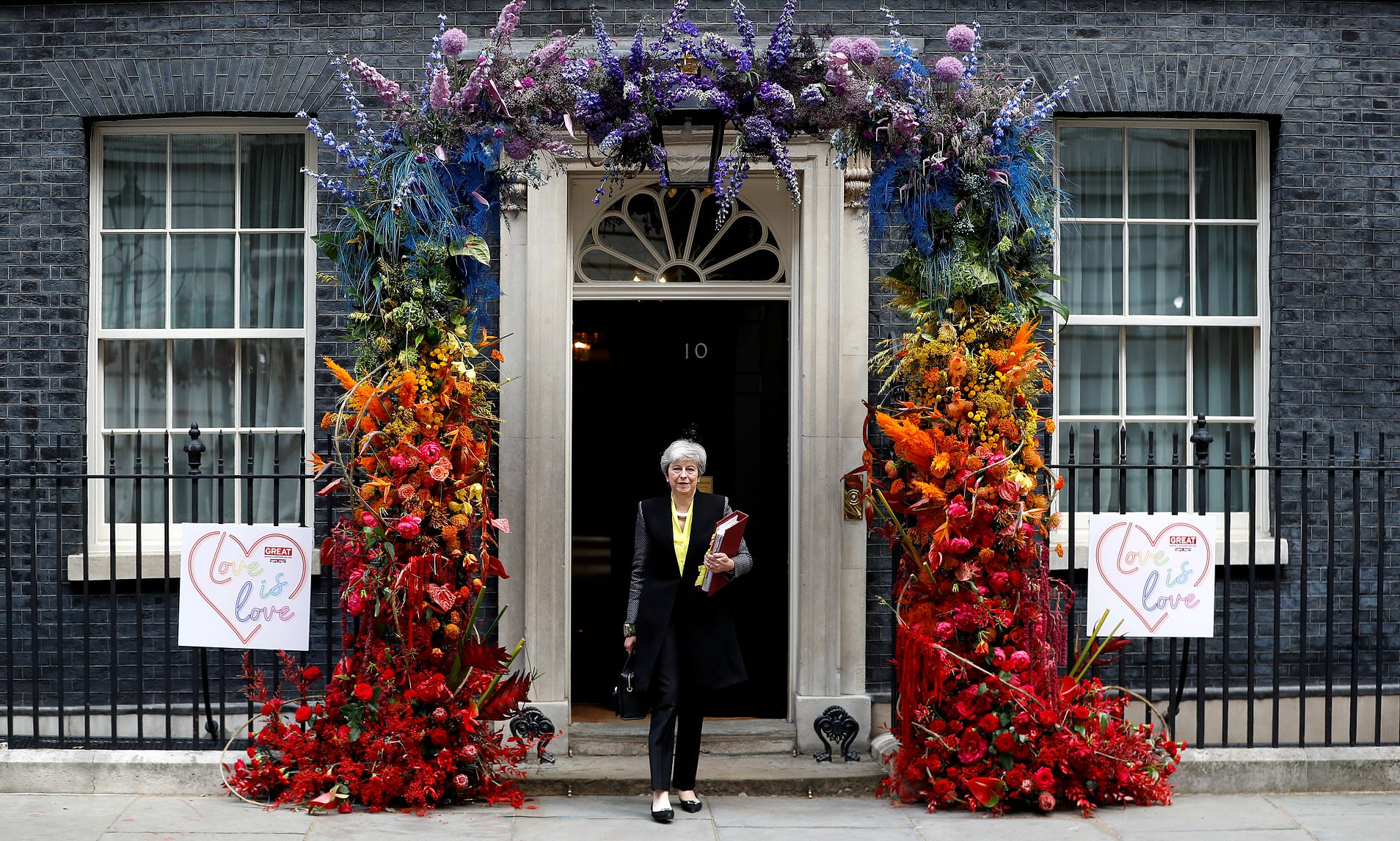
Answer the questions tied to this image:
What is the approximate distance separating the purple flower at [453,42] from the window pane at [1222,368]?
458 centimetres

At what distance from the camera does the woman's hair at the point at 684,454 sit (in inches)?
240

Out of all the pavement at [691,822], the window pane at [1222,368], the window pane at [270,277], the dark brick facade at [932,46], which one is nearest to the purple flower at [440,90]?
the dark brick facade at [932,46]

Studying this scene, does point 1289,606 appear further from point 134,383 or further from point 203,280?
point 134,383

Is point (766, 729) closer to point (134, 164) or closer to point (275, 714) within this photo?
point (275, 714)

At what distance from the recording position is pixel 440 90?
5801 mm

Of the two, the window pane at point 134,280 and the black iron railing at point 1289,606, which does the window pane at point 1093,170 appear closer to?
the black iron railing at point 1289,606

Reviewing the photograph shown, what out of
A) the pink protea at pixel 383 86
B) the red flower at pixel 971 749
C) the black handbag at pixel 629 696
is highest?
the pink protea at pixel 383 86

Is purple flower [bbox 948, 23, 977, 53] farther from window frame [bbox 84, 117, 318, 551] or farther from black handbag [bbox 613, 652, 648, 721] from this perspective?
window frame [bbox 84, 117, 318, 551]

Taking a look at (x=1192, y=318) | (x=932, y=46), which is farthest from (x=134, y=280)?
(x=1192, y=318)

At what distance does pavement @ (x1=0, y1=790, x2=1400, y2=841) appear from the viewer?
221 inches

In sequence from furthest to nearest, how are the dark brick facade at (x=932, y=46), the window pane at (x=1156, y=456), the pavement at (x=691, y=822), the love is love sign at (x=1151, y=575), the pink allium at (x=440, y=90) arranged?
the window pane at (x=1156, y=456)
the dark brick facade at (x=932, y=46)
the love is love sign at (x=1151, y=575)
the pink allium at (x=440, y=90)
the pavement at (x=691, y=822)

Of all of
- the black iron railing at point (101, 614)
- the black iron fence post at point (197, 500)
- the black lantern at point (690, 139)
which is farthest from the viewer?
the black iron railing at point (101, 614)

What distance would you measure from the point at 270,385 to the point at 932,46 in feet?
14.1

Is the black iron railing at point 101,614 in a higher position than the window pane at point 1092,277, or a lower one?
lower
